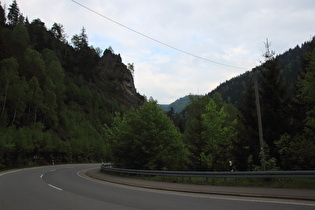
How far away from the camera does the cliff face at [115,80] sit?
365ft

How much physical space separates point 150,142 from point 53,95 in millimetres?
42504

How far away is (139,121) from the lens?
25734mm

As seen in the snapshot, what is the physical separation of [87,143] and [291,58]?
17345cm

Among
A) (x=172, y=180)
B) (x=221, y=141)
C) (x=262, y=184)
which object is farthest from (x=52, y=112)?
(x=262, y=184)

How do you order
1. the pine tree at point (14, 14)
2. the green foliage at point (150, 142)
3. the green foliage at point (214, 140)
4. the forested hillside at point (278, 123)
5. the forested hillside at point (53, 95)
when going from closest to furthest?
the forested hillside at point (278, 123), the green foliage at point (214, 140), the green foliage at point (150, 142), the forested hillside at point (53, 95), the pine tree at point (14, 14)

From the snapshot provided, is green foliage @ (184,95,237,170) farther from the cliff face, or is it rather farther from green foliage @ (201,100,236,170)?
the cliff face

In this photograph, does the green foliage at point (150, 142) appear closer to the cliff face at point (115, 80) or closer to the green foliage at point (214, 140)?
the green foliage at point (214, 140)

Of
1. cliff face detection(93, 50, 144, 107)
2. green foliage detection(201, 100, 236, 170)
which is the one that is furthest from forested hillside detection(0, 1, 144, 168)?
green foliage detection(201, 100, 236, 170)

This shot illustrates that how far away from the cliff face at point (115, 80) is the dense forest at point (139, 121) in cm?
136

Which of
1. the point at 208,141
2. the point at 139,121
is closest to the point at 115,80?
the point at 139,121

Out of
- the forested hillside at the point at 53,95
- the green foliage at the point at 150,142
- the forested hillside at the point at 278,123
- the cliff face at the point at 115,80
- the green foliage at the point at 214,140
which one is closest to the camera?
the forested hillside at the point at 278,123

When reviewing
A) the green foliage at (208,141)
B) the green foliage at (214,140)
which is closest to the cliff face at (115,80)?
A: the green foliage at (208,141)

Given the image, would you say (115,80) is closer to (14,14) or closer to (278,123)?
(14,14)

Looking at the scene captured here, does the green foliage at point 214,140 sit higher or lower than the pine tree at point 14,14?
lower
